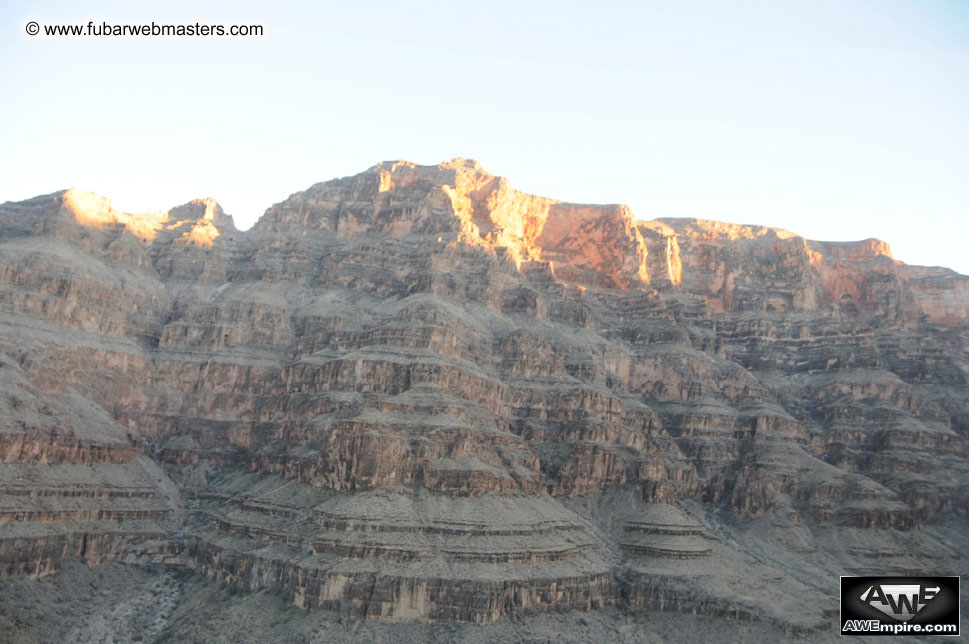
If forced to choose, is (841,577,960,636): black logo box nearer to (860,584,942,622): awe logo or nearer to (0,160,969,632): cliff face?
(860,584,942,622): awe logo

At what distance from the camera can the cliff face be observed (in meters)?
103

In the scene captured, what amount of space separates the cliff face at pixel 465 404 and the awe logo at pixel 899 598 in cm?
2026

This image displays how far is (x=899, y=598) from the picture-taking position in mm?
80062

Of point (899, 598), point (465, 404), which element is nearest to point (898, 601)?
point (899, 598)

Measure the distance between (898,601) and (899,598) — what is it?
34 centimetres

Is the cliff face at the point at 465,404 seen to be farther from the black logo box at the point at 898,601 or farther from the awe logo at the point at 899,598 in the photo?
the black logo box at the point at 898,601

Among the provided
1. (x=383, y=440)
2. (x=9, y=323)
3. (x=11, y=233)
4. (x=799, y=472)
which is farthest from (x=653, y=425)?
(x=11, y=233)

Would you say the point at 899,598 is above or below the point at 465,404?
below

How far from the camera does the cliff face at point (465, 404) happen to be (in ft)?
339

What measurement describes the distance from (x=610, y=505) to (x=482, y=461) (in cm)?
2322

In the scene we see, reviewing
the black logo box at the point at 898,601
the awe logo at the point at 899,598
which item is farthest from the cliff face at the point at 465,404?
the black logo box at the point at 898,601

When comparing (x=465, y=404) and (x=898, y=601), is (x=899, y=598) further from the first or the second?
(x=465, y=404)

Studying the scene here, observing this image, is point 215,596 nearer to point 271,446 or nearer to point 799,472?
point 271,446

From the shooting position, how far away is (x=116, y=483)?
378 feet
